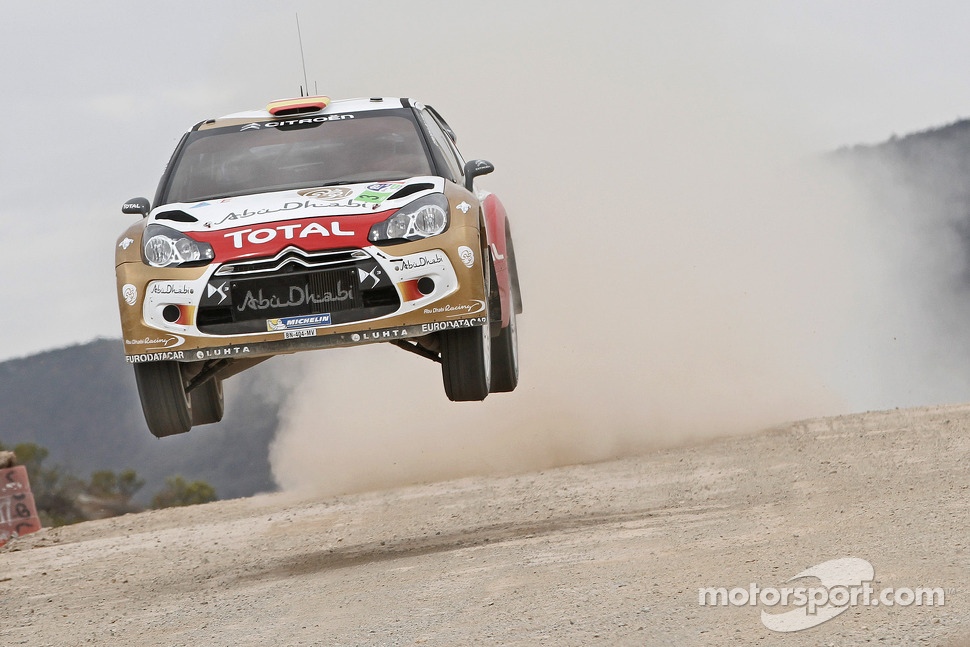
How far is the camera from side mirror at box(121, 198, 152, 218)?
7203 mm

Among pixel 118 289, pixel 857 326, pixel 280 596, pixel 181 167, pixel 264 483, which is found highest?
pixel 181 167

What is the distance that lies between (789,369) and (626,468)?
5.88 metres

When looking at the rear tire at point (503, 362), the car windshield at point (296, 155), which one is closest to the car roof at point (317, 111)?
the car windshield at point (296, 155)

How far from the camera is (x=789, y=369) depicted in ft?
60.4

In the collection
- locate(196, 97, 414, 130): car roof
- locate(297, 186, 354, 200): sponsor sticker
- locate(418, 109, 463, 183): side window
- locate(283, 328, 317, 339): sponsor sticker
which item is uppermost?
locate(196, 97, 414, 130): car roof

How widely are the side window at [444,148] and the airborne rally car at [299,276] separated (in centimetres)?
18

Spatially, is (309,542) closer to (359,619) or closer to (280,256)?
(359,619)

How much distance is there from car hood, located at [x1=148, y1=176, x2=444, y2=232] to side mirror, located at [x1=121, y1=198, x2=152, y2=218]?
0.10 meters

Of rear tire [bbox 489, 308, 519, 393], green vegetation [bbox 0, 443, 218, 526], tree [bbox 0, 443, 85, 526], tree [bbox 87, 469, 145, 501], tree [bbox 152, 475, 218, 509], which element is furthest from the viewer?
tree [bbox 152, 475, 218, 509]

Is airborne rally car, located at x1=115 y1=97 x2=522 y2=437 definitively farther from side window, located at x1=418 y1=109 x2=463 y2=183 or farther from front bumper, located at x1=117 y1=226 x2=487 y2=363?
side window, located at x1=418 y1=109 x2=463 y2=183

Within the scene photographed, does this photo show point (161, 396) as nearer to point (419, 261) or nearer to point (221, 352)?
point (221, 352)

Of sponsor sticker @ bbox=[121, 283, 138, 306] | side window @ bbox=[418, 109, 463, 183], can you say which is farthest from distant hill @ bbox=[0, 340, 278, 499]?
sponsor sticker @ bbox=[121, 283, 138, 306]

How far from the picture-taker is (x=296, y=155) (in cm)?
762

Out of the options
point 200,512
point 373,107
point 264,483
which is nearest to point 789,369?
point 200,512
